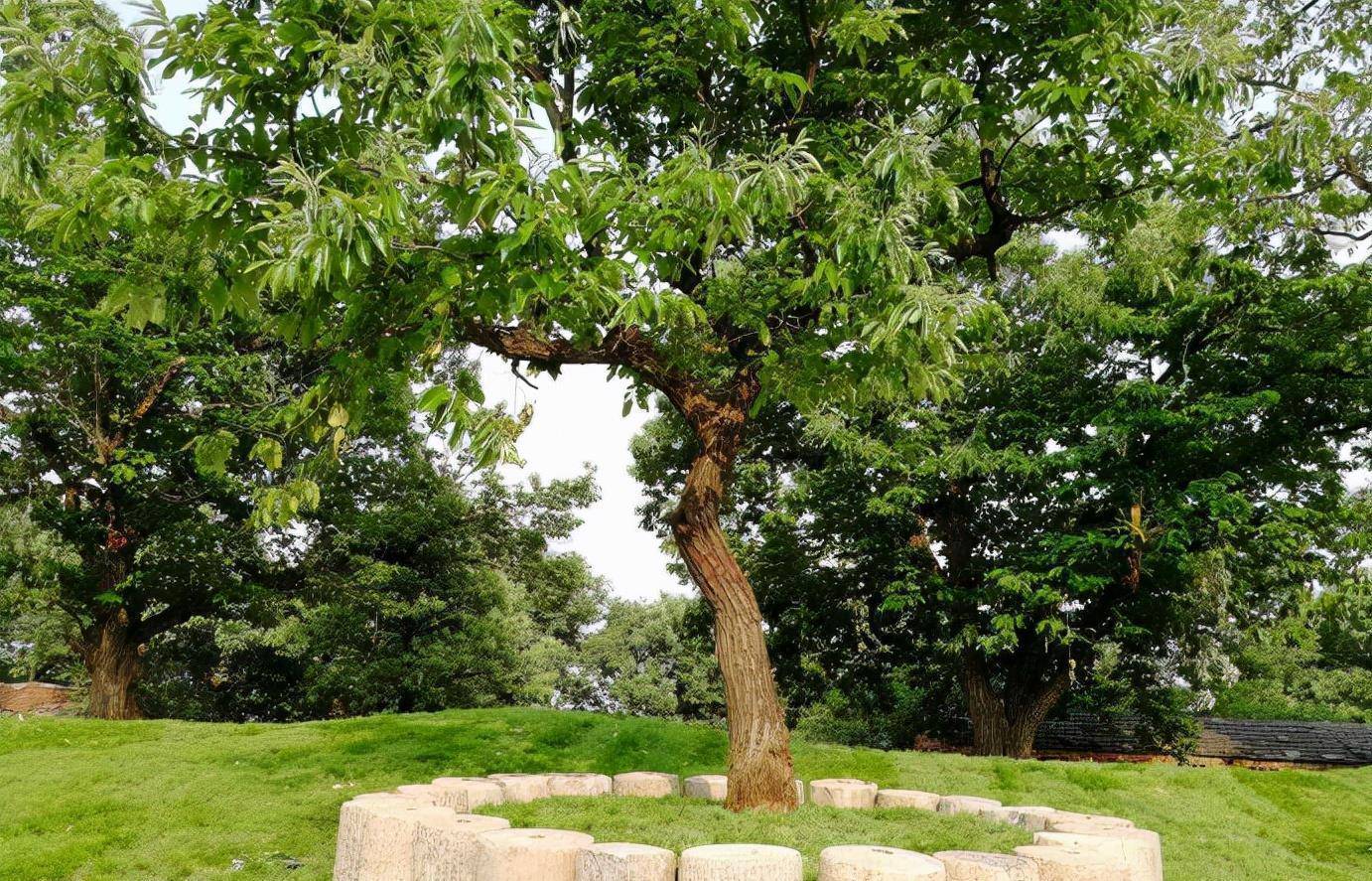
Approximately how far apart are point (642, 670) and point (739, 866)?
31640 millimetres

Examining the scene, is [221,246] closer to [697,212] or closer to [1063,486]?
[697,212]

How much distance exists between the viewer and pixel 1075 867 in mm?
4039

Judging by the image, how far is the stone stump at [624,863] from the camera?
12.7ft

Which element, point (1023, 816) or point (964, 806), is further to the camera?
point (964, 806)

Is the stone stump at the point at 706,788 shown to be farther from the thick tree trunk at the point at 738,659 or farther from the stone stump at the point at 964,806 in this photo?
the stone stump at the point at 964,806

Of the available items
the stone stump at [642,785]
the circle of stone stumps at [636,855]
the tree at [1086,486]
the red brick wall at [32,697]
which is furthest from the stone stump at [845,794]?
the red brick wall at [32,697]

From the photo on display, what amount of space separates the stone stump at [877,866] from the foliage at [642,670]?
87.1ft

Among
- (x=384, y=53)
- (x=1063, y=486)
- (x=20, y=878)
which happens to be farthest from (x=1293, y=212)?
(x=20, y=878)

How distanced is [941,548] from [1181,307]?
19.3 feet

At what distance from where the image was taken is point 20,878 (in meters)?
6.41

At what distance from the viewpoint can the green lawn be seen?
18.1 feet

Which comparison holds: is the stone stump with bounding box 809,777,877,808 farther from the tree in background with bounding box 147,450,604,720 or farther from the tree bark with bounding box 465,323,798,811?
the tree in background with bounding box 147,450,604,720

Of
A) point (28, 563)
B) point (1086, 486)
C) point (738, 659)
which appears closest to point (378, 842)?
Answer: point (738, 659)

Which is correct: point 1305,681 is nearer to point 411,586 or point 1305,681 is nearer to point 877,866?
point 411,586
